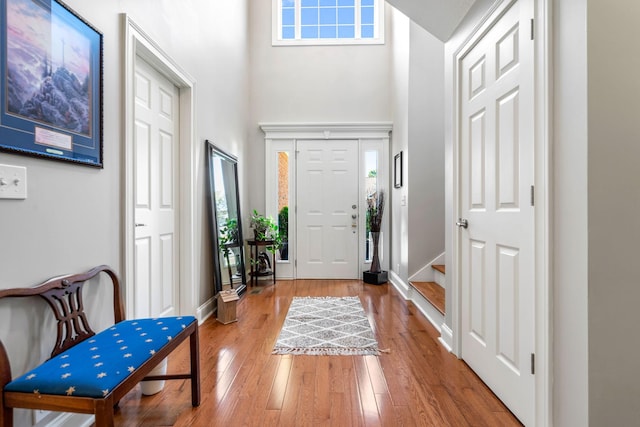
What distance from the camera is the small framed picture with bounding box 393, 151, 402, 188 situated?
4.32 metres

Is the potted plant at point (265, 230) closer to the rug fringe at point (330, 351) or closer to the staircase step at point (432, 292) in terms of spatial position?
the staircase step at point (432, 292)

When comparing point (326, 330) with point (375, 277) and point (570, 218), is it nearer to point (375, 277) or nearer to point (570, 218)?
point (375, 277)

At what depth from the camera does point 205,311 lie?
3.16 m

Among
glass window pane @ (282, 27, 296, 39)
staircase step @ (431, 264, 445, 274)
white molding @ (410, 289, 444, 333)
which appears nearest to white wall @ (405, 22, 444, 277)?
staircase step @ (431, 264, 445, 274)

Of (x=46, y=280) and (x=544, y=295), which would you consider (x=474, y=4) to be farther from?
(x=46, y=280)

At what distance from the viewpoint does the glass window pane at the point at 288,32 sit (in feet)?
17.2

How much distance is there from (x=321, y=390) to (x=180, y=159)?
2.14 m

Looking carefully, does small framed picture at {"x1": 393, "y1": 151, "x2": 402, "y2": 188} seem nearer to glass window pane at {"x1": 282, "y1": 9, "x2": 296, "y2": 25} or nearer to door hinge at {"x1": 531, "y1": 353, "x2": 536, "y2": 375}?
glass window pane at {"x1": 282, "y1": 9, "x2": 296, "y2": 25}

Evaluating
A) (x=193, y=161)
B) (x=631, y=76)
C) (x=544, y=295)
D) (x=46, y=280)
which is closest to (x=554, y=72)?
(x=631, y=76)

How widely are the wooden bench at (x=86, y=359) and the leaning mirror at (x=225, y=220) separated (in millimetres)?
1625

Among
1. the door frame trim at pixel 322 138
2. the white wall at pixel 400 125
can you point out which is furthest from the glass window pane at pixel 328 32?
the door frame trim at pixel 322 138

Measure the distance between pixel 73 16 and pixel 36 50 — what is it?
0.31m

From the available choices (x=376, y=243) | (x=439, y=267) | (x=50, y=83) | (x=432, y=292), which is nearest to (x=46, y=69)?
(x=50, y=83)

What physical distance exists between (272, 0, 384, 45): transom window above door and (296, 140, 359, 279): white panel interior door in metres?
1.58
